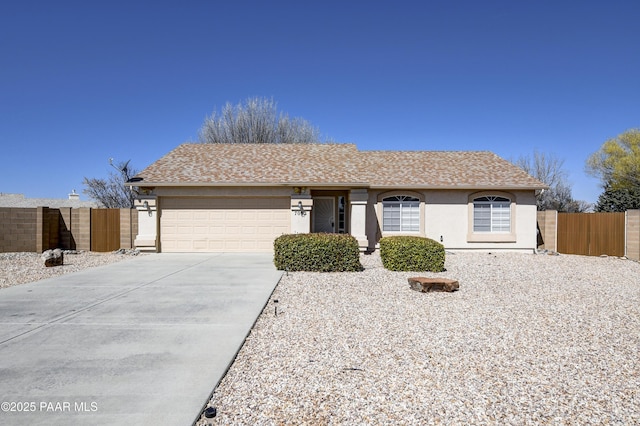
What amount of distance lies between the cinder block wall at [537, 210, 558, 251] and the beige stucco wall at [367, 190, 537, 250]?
1252 millimetres

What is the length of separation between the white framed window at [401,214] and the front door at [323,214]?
2314mm

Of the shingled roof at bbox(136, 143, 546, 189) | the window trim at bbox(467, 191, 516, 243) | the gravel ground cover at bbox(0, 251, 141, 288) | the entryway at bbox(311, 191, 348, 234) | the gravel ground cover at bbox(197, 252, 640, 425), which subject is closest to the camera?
the gravel ground cover at bbox(197, 252, 640, 425)

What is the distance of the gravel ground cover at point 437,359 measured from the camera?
343cm

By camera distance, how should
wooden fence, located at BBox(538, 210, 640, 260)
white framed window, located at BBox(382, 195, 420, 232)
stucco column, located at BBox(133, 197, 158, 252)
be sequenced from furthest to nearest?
white framed window, located at BBox(382, 195, 420, 232) → stucco column, located at BBox(133, 197, 158, 252) → wooden fence, located at BBox(538, 210, 640, 260)

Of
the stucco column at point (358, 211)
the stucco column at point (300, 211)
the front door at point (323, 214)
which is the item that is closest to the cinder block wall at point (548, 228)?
the stucco column at point (358, 211)

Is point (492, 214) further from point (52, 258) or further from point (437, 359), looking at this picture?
point (52, 258)

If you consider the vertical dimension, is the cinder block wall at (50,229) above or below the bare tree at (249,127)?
below

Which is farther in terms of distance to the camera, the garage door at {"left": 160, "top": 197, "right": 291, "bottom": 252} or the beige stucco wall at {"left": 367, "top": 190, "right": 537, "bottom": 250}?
the beige stucco wall at {"left": 367, "top": 190, "right": 537, "bottom": 250}

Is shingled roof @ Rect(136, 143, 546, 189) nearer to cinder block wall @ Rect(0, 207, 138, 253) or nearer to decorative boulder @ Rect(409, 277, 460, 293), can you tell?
cinder block wall @ Rect(0, 207, 138, 253)

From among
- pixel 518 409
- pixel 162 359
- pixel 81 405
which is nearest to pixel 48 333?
pixel 162 359

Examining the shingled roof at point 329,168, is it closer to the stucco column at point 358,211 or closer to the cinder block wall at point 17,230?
the stucco column at point 358,211

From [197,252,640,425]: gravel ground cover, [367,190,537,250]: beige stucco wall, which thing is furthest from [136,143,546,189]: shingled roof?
[197,252,640,425]: gravel ground cover

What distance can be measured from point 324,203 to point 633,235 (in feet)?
41.1

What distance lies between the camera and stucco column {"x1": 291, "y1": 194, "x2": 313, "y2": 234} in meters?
15.4
